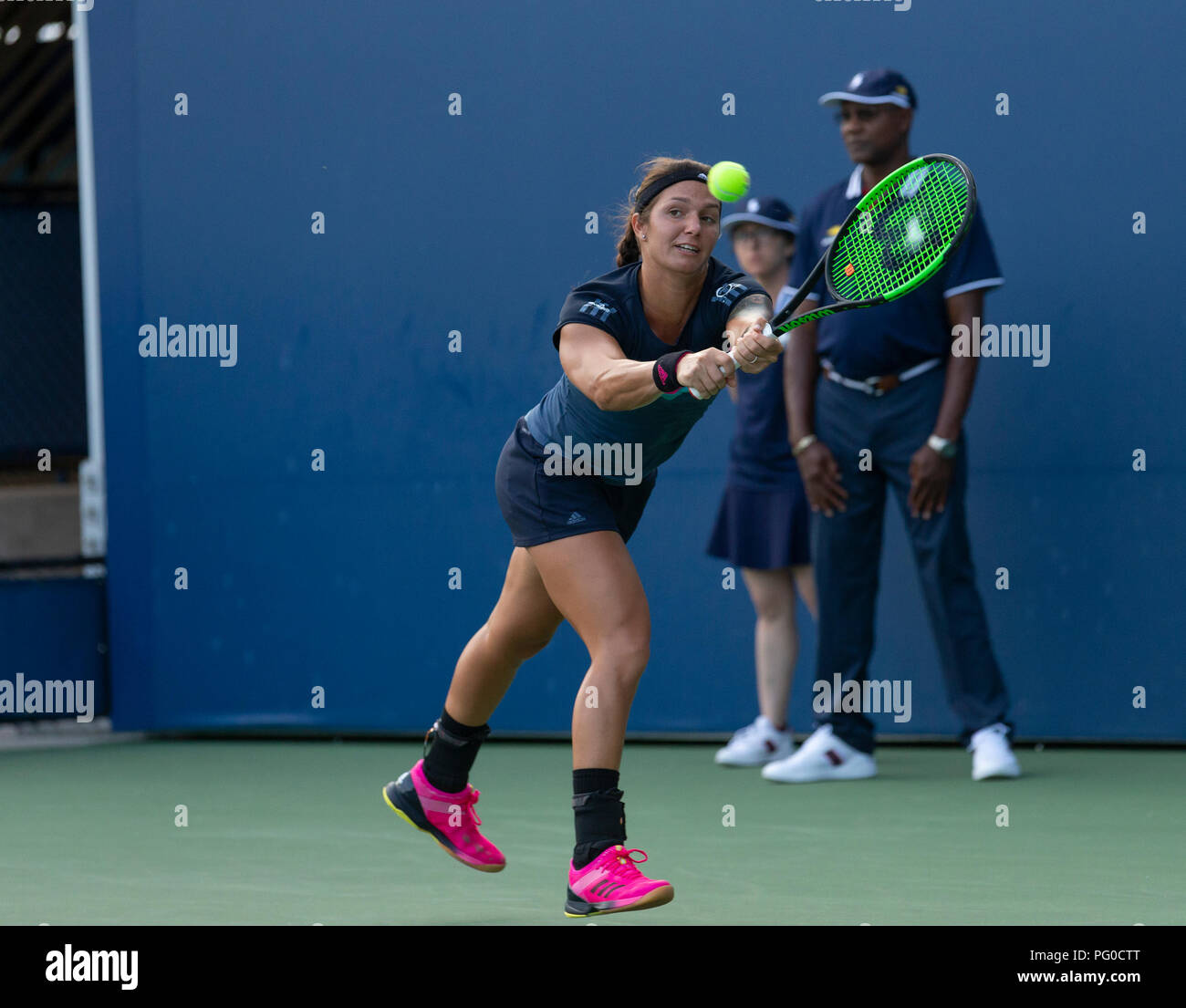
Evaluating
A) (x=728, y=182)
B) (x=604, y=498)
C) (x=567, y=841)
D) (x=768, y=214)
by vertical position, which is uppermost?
(x=768, y=214)

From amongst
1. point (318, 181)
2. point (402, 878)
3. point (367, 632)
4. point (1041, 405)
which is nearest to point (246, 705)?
point (367, 632)

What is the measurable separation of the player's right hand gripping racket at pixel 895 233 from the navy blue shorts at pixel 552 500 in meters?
0.55

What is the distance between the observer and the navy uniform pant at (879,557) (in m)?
5.57

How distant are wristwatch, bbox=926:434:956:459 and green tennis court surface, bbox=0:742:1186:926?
1056 mm

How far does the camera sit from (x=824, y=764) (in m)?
5.60

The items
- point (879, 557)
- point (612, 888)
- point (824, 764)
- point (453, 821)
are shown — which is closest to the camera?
point (612, 888)

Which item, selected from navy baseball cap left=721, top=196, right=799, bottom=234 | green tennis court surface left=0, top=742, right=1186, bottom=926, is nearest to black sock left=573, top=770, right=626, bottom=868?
green tennis court surface left=0, top=742, right=1186, bottom=926

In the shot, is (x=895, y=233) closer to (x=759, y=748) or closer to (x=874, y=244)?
(x=874, y=244)

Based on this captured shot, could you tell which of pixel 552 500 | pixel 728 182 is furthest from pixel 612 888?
pixel 728 182

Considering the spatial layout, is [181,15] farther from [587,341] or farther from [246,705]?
[587,341]

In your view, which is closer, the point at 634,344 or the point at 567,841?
the point at 634,344

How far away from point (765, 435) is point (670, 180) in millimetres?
2306

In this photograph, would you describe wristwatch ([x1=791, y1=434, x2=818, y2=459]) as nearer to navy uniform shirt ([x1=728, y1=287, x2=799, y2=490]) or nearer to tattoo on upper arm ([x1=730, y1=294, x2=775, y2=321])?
navy uniform shirt ([x1=728, y1=287, x2=799, y2=490])
